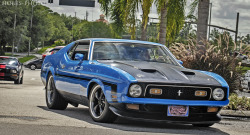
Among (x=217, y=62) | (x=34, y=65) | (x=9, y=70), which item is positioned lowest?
(x=34, y=65)

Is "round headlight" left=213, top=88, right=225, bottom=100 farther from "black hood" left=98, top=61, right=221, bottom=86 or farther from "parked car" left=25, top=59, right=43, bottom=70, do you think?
"parked car" left=25, top=59, right=43, bottom=70

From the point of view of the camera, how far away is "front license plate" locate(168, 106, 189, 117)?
7473 mm

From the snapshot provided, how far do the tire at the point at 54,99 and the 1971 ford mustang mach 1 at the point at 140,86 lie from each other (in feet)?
2.83

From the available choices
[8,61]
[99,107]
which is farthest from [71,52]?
[8,61]

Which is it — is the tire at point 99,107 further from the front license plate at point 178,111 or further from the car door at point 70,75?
the front license plate at point 178,111

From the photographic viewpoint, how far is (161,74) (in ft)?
25.0

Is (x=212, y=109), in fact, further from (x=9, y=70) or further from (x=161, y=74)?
(x=9, y=70)

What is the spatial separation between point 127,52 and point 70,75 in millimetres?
1211

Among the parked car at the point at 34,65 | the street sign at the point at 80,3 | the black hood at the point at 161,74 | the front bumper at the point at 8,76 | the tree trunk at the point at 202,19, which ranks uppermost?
the street sign at the point at 80,3

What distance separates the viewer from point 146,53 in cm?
892

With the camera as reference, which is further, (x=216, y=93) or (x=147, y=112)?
(x=216, y=93)

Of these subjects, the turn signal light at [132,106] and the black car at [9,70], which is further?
the black car at [9,70]

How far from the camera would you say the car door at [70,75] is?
8883 mm

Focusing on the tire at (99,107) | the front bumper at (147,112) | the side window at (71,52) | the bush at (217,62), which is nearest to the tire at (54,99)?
the side window at (71,52)
